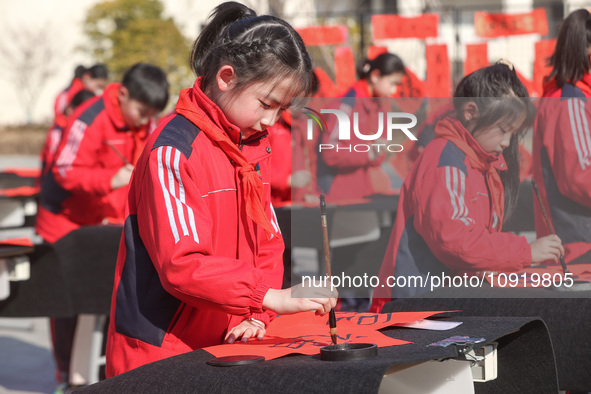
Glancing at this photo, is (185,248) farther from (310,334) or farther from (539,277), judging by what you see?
(539,277)

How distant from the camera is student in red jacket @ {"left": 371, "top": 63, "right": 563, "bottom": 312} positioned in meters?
1.86

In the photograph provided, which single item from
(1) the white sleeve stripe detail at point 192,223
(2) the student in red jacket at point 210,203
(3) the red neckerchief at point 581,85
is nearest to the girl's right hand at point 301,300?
(2) the student in red jacket at point 210,203

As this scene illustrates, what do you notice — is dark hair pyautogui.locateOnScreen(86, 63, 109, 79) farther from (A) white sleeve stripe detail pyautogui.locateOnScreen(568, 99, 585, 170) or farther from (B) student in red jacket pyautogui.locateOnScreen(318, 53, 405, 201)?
(A) white sleeve stripe detail pyautogui.locateOnScreen(568, 99, 585, 170)

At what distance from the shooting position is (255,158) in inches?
70.4

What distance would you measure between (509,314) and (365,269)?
1.11ft

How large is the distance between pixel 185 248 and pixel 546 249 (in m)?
0.85

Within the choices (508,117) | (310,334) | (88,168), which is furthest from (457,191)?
(88,168)

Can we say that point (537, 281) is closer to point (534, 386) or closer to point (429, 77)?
point (534, 386)

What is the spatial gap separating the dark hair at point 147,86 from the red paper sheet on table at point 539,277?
8.21ft

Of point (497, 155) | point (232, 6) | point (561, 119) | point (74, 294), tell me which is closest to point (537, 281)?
point (497, 155)

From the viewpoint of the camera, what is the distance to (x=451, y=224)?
1865 millimetres

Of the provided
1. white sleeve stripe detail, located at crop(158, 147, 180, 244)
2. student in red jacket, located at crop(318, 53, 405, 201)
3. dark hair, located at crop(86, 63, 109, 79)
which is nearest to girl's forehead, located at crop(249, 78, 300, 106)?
student in red jacket, located at crop(318, 53, 405, 201)

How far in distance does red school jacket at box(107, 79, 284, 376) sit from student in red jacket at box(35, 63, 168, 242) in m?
2.32

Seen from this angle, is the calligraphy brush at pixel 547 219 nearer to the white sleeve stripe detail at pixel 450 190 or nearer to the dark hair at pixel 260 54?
the white sleeve stripe detail at pixel 450 190
